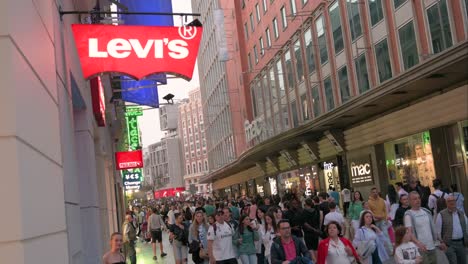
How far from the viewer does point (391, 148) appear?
24.6 metres

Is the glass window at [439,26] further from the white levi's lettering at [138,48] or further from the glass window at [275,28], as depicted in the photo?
the glass window at [275,28]

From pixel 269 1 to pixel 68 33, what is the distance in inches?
1338

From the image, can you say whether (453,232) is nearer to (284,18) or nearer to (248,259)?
(248,259)

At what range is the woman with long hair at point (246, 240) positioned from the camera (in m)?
10.9

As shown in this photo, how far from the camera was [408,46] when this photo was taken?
2183cm

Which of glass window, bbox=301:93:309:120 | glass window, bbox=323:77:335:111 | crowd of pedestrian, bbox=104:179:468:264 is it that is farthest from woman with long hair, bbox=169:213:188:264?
glass window, bbox=301:93:309:120

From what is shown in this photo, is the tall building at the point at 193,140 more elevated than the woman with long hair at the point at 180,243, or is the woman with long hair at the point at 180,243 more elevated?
the tall building at the point at 193,140

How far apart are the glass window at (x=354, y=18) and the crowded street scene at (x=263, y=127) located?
11 centimetres

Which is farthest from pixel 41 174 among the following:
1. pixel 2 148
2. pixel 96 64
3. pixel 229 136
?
pixel 229 136

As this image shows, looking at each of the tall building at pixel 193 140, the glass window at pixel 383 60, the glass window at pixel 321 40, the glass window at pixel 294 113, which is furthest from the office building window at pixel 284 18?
the tall building at pixel 193 140

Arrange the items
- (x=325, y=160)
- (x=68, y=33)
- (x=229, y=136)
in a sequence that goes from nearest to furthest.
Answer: (x=68, y=33) → (x=325, y=160) → (x=229, y=136)

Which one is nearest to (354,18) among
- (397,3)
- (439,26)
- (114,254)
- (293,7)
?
(397,3)

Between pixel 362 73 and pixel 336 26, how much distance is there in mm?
3893

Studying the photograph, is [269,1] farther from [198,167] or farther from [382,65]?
[198,167]
